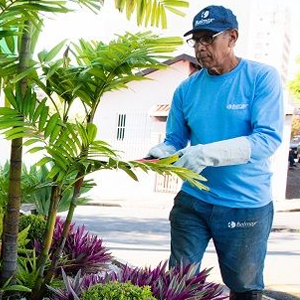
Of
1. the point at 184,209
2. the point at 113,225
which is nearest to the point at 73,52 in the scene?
the point at 184,209

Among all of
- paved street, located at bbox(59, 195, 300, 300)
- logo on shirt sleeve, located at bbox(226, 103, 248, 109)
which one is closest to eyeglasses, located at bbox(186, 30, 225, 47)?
logo on shirt sleeve, located at bbox(226, 103, 248, 109)

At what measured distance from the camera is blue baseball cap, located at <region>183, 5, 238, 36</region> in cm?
230

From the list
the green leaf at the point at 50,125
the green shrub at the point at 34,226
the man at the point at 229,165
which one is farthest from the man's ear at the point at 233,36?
the green shrub at the point at 34,226

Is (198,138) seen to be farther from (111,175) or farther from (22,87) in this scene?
(111,175)

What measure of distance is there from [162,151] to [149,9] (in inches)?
31.5

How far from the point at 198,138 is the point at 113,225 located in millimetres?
7779

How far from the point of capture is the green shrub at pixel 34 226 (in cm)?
354

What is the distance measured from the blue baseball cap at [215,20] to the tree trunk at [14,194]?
77 cm

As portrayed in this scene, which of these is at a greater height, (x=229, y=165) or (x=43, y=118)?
(x=43, y=118)

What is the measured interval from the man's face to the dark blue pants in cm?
65

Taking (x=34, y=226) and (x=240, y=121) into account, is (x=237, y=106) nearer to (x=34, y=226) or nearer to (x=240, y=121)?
(x=240, y=121)

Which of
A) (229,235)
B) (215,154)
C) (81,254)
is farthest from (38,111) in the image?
(81,254)

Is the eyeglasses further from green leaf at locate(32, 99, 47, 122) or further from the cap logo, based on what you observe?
green leaf at locate(32, 99, 47, 122)

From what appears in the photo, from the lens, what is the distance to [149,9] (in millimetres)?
2697
